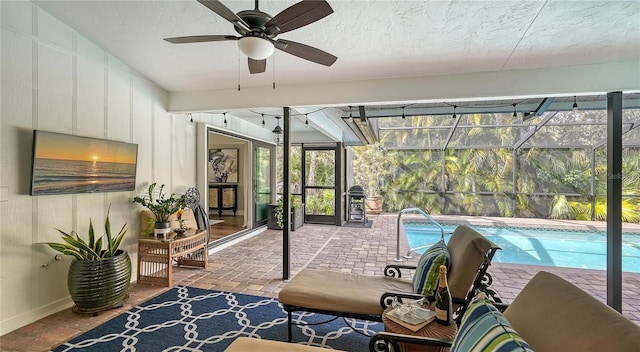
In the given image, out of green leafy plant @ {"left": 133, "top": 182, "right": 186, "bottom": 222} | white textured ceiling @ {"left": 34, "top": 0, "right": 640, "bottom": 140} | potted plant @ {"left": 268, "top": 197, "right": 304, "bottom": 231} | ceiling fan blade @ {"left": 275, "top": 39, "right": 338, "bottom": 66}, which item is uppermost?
white textured ceiling @ {"left": 34, "top": 0, "right": 640, "bottom": 140}

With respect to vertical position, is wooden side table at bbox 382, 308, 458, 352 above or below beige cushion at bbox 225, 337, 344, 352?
above

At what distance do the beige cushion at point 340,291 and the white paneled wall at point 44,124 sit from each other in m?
2.44

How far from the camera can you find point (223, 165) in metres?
8.96

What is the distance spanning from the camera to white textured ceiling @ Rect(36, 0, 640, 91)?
244 centimetres

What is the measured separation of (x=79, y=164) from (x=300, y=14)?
294 centimetres

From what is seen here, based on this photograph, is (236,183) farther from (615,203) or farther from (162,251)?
(615,203)

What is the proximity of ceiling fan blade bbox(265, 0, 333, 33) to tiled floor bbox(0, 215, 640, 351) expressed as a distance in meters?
2.79

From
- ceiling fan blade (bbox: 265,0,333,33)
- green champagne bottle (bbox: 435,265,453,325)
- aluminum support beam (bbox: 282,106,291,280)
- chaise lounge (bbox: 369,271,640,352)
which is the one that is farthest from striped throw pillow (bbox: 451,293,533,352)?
aluminum support beam (bbox: 282,106,291,280)

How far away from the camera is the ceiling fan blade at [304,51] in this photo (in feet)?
6.54

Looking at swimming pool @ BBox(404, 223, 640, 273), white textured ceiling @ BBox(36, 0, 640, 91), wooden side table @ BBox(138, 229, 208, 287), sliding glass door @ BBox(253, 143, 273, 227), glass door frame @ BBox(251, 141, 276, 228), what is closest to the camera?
white textured ceiling @ BBox(36, 0, 640, 91)

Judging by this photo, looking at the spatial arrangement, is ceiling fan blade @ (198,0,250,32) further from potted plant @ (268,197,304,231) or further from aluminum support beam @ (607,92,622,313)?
potted plant @ (268,197,304,231)

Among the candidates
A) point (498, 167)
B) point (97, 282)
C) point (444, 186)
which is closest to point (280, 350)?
point (97, 282)

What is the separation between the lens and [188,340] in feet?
7.89

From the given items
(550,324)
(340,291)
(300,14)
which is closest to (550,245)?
(340,291)
